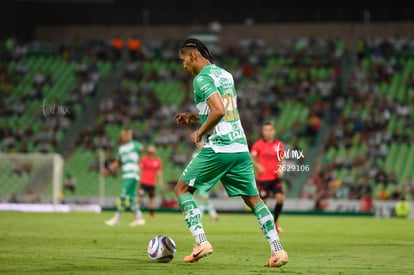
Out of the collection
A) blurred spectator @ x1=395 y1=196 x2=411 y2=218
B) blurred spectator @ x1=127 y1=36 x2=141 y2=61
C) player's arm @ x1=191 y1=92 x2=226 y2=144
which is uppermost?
blurred spectator @ x1=127 y1=36 x2=141 y2=61

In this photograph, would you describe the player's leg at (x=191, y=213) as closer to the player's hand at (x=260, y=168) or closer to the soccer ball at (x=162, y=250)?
the soccer ball at (x=162, y=250)

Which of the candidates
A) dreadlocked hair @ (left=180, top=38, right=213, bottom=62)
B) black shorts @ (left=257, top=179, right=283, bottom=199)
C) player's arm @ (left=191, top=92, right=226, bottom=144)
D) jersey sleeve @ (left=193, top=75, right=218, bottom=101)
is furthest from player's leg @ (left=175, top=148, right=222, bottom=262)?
black shorts @ (left=257, top=179, right=283, bottom=199)

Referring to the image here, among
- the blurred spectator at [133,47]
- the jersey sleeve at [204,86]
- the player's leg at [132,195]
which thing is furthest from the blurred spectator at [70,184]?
the jersey sleeve at [204,86]

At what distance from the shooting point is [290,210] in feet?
128

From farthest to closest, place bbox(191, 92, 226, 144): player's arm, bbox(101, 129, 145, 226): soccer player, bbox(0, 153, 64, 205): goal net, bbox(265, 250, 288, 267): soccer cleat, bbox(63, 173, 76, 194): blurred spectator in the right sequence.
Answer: bbox(63, 173, 76, 194): blurred spectator → bbox(0, 153, 64, 205): goal net → bbox(101, 129, 145, 226): soccer player → bbox(265, 250, 288, 267): soccer cleat → bbox(191, 92, 226, 144): player's arm

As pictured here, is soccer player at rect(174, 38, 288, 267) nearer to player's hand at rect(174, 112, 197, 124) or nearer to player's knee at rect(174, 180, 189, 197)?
player's knee at rect(174, 180, 189, 197)

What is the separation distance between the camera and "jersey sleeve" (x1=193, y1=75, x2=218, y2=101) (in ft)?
34.9

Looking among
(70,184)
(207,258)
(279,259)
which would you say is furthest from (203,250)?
(70,184)

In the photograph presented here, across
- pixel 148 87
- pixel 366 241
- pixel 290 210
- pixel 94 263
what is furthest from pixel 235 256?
pixel 148 87

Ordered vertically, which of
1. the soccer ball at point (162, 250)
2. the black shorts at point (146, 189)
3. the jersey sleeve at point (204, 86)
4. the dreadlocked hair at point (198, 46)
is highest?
the dreadlocked hair at point (198, 46)

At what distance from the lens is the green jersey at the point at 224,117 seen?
10867 mm

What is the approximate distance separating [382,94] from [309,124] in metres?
4.60

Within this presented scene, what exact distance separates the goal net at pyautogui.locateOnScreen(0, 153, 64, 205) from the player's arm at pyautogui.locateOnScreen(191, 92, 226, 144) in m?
27.7

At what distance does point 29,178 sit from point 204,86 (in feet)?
94.1
